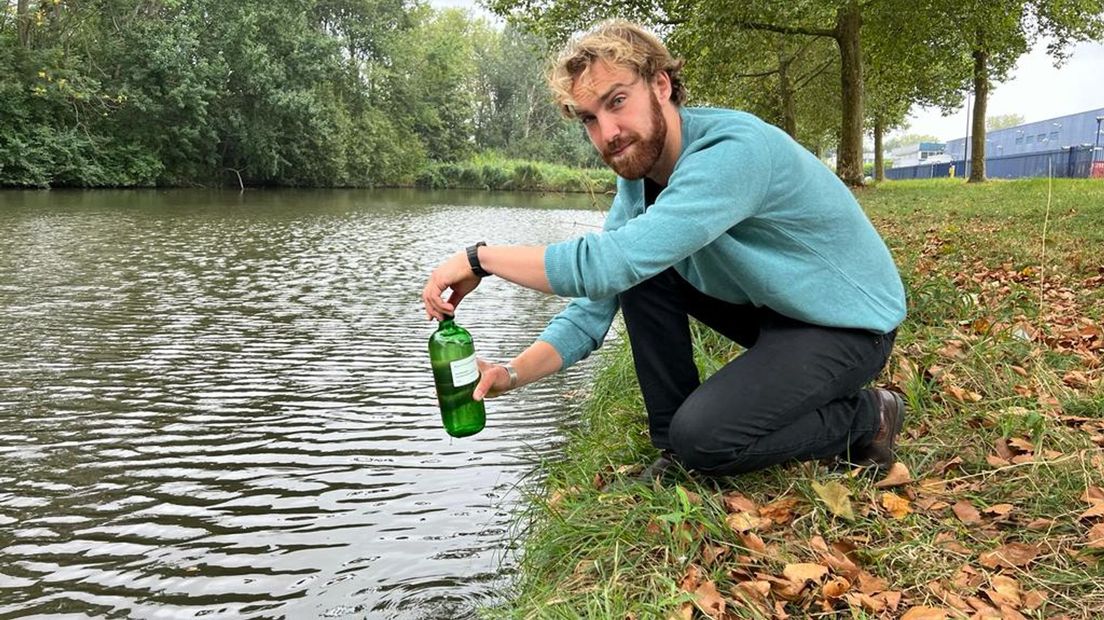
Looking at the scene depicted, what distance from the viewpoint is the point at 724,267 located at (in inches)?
105

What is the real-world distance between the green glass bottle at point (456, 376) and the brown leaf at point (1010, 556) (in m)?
1.78

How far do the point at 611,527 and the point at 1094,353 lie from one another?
293cm

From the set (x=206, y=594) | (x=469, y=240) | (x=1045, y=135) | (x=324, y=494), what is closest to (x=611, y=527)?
(x=206, y=594)

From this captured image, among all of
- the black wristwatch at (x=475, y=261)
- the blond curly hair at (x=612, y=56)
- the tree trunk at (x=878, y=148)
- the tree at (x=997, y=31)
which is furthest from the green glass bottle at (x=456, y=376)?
the tree trunk at (x=878, y=148)

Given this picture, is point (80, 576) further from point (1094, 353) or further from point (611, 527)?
point (1094, 353)

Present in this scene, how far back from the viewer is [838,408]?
2850mm

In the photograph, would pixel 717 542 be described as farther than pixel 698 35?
No

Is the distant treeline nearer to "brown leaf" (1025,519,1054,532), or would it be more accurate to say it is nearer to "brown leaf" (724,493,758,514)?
"brown leaf" (724,493,758,514)

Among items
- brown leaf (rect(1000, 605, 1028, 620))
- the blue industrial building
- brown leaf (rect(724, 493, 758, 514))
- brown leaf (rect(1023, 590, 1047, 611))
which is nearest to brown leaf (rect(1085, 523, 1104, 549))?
brown leaf (rect(1023, 590, 1047, 611))

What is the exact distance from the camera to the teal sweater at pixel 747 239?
7.64 feet

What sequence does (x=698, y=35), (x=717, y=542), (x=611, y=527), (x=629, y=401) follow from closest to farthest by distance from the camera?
(x=717, y=542) → (x=611, y=527) → (x=629, y=401) → (x=698, y=35)

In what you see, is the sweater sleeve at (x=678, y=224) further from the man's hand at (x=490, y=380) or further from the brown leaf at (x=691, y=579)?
the brown leaf at (x=691, y=579)

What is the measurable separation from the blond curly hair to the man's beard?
0.40 ft

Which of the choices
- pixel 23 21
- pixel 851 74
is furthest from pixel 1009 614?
pixel 23 21
